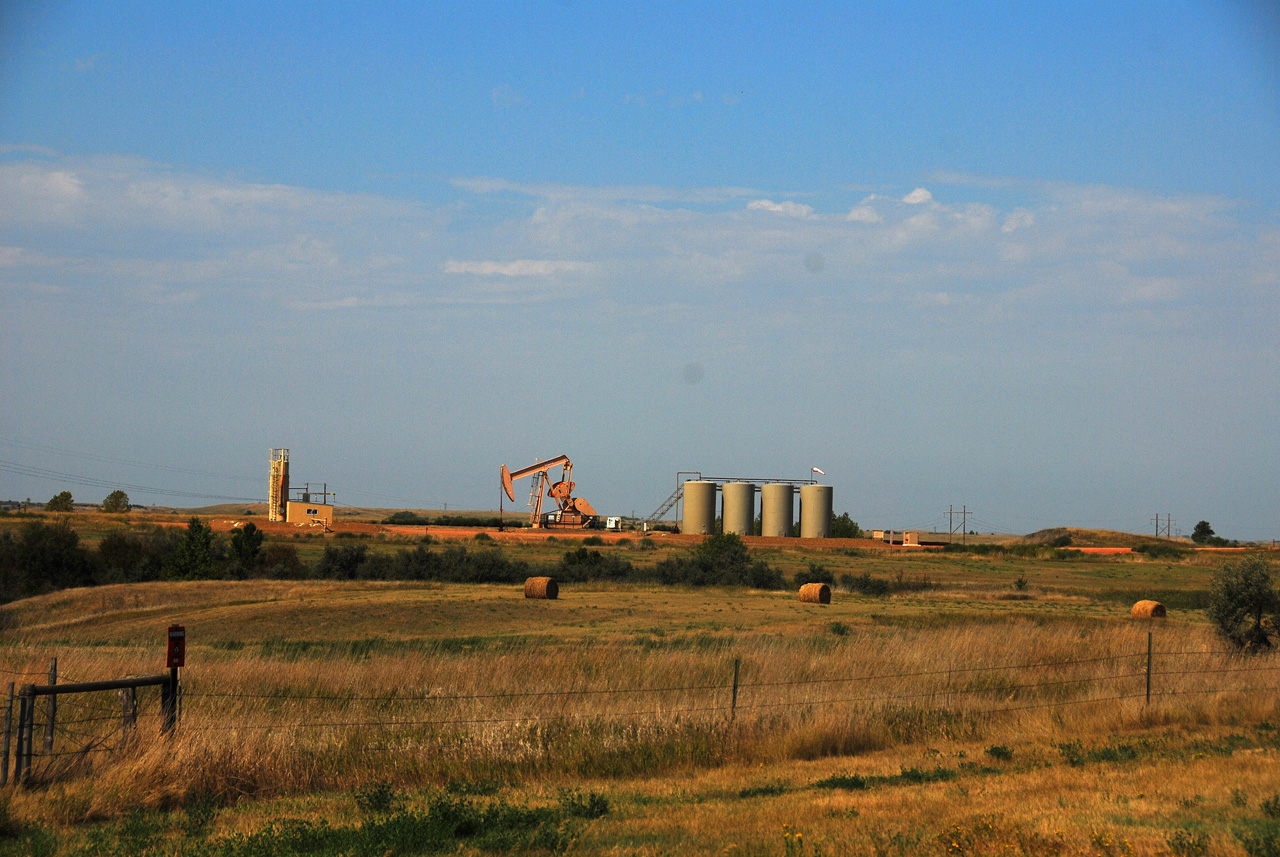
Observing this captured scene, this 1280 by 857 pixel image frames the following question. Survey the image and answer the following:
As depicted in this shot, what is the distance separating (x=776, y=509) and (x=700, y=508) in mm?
7475

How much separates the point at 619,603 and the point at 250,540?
26.4 metres

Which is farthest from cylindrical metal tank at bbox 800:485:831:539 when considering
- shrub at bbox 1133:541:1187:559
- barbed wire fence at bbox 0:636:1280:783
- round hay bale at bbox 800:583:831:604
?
barbed wire fence at bbox 0:636:1280:783

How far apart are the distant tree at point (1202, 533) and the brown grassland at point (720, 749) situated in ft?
449

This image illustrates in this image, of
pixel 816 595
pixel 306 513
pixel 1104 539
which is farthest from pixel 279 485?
pixel 1104 539

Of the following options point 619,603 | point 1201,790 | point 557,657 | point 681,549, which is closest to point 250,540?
point 619,603

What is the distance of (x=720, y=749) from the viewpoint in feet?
44.0

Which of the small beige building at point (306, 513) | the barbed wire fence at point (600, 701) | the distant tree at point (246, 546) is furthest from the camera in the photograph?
the small beige building at point (306, 513)

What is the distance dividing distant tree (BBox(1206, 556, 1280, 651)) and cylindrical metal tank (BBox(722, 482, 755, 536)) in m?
76.5

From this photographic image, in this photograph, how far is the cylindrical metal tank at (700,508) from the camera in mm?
99938

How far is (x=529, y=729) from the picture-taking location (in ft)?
43.8

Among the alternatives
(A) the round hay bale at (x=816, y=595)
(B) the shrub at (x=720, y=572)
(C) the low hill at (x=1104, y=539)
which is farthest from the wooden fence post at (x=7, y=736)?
(C) the low hill at (x=1104, y=539)

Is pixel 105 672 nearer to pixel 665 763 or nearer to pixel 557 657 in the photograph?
pixel 557 657

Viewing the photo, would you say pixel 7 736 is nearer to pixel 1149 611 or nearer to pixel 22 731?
pixel 22 731

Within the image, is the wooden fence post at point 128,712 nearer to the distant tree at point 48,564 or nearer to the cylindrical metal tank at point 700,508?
the distant tree at point 48,564
